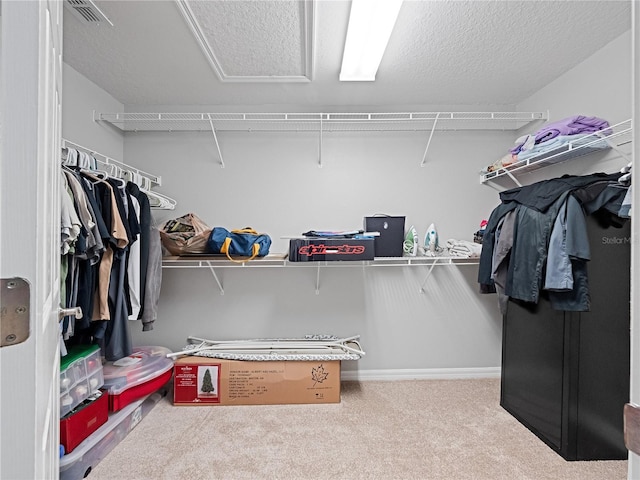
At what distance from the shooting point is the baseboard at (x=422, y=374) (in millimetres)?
2598

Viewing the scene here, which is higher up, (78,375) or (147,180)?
(147,180)

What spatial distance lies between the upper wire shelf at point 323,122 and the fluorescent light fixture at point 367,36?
49cm

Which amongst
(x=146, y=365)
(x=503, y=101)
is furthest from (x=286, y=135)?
(x=146, y=365)

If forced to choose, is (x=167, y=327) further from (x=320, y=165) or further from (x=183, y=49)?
(x=183, y=49)

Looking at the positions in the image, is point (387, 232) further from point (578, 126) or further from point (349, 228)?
point (578, 126)

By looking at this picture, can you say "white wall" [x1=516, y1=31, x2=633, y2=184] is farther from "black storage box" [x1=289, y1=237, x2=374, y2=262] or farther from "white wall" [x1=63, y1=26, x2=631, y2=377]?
"black storage box" [x1=289, y1=237, x2=374, y2=262]

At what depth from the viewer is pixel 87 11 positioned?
1.55m

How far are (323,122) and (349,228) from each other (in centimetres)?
86

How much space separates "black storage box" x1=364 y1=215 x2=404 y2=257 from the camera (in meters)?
2.32

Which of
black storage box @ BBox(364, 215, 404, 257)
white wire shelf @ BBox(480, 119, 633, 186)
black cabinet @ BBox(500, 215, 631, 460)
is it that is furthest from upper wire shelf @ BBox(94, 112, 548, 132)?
black cabinet @ BBox(500, 215, 631, 460)

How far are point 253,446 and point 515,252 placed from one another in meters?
1.78

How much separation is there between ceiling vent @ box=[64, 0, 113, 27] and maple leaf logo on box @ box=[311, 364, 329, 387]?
7.45 feet

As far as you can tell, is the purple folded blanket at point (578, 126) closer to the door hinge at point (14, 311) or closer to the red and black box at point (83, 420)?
the door hinge at point (14, 311)

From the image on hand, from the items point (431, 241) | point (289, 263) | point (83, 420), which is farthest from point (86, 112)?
point (431, 241)
